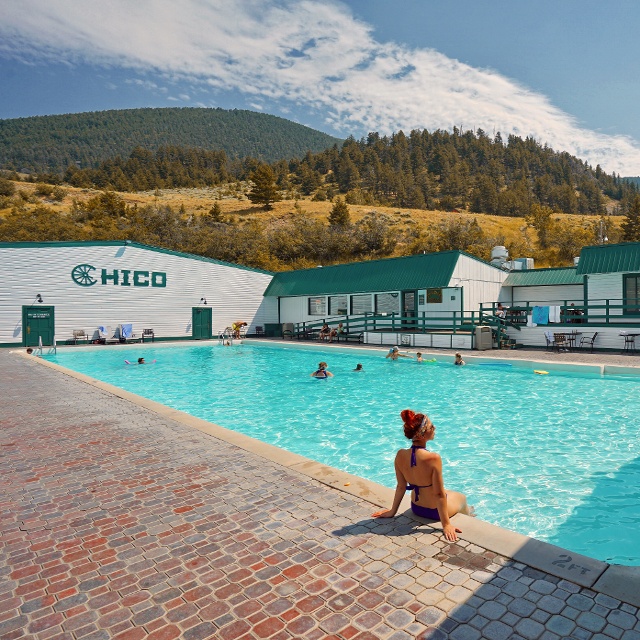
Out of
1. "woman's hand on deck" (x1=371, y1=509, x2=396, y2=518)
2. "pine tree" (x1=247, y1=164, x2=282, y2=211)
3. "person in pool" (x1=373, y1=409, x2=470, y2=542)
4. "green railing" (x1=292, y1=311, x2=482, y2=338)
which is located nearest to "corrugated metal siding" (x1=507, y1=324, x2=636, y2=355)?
"green railing" (x1=292, y1=311, x2=482, y2=338)

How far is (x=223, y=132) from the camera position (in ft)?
619

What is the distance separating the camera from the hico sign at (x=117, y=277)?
2672 centimetres

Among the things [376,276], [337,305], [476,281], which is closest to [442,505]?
[476,281]

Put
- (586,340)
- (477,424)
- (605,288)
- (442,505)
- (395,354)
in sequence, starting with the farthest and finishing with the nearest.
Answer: (605,288)
(586,340)
(395,354)
(477,424)
(442,505)

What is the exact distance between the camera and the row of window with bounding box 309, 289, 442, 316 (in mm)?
25781

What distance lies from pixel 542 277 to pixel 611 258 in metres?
6.40

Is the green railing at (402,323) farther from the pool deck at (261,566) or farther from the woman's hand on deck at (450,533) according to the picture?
the woman's hand on deck at (450,533)

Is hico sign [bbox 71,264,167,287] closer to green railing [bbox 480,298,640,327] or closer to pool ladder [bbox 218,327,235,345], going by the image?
pool ladder [bbox 218,327,235,345]

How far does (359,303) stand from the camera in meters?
27.7

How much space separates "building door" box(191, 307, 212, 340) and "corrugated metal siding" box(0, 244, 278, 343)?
36 cm

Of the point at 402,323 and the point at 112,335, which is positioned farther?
the point at 112,335

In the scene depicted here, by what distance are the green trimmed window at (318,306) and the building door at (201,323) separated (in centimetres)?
738

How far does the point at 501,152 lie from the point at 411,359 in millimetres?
125039

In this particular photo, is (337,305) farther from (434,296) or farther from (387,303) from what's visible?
(434,296)
